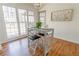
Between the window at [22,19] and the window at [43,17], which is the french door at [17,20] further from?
the window at [43,17]

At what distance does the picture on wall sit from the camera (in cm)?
98

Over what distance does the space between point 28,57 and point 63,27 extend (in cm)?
63

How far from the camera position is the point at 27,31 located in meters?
1.09

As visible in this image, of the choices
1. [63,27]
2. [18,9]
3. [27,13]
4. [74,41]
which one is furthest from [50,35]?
[18,9]

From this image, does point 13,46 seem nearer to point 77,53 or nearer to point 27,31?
point 27,31

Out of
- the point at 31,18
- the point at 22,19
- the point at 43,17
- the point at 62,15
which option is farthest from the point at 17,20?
the point at 62,15

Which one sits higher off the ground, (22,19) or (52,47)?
(22,19)

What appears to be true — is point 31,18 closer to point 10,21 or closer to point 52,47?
point 10,21

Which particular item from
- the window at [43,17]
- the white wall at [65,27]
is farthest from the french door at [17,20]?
the white wall at [65,27]

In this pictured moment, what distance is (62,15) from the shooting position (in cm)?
101

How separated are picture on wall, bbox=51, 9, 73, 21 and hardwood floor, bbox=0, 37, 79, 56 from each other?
0.31 meters

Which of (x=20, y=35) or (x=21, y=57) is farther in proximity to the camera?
(x=20, y=35)

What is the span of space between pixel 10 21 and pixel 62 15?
0.71m

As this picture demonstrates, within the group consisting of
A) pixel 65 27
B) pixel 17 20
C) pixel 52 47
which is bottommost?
pixel 52 47
